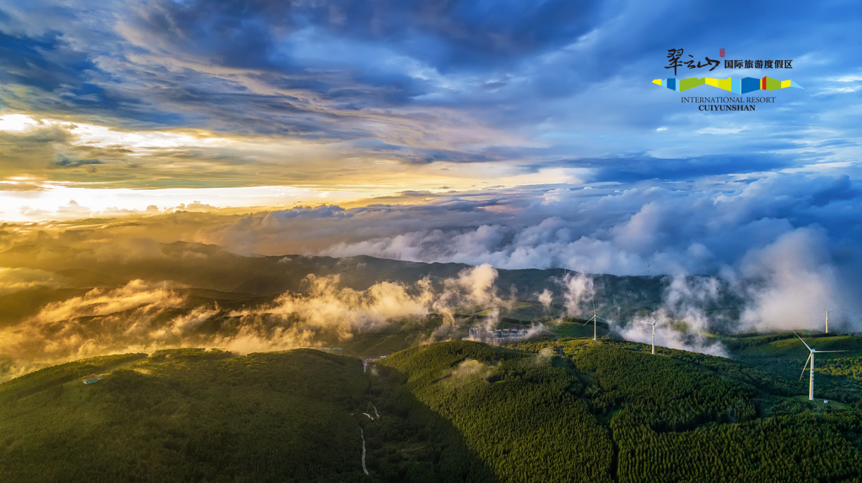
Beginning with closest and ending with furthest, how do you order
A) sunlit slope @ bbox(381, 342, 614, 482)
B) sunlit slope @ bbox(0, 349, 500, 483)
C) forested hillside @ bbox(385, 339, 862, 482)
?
sunlit slope @ bbox(0, 349, 500, 483) → forested hillside @ bbox(385, 339, 862, 482) → sunlit slope @ bbox(381, 342, 614, 482)

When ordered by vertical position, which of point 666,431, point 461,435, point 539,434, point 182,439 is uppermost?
point 182,439

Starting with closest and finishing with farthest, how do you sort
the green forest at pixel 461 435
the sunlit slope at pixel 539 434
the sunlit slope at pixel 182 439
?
the sunlit slope at pixel 182 439, the green forest at pixel 461 435, the sunlit slope at pixel 539 434

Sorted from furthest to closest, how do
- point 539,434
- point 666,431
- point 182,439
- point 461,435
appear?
point 461,435
point 539,434
point 666,431
point 182,439

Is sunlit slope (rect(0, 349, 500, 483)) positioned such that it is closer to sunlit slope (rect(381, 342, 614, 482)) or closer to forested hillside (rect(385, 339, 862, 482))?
sunlit slope (rect(381, 342, 614, 482))

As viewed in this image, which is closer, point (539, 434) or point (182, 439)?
point (182, 439)

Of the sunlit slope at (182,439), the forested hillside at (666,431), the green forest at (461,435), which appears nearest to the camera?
the sunlit slope at (182,439)

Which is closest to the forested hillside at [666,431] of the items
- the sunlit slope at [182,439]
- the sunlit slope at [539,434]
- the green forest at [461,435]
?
the sunlit slope at [539,434]

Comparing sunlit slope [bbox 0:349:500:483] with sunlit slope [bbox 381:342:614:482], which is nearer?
sunlit slope [bbox 0:349:500:483]

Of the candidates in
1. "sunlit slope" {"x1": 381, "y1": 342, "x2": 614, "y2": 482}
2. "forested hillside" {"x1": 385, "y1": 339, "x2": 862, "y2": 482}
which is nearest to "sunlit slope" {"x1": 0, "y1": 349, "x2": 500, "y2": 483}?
"sunlit slope" {"x1": 381, "y1": 342, "x2": 614, "y2": 482}

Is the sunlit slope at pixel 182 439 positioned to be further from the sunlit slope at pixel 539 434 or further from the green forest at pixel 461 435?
the sunlit slope at pixel 539 434

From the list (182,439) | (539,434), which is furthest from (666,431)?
(182,439)

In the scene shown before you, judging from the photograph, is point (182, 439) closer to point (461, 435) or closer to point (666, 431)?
point (461, 435)

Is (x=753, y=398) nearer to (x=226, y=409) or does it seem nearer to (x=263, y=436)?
(x=263, y=436)
